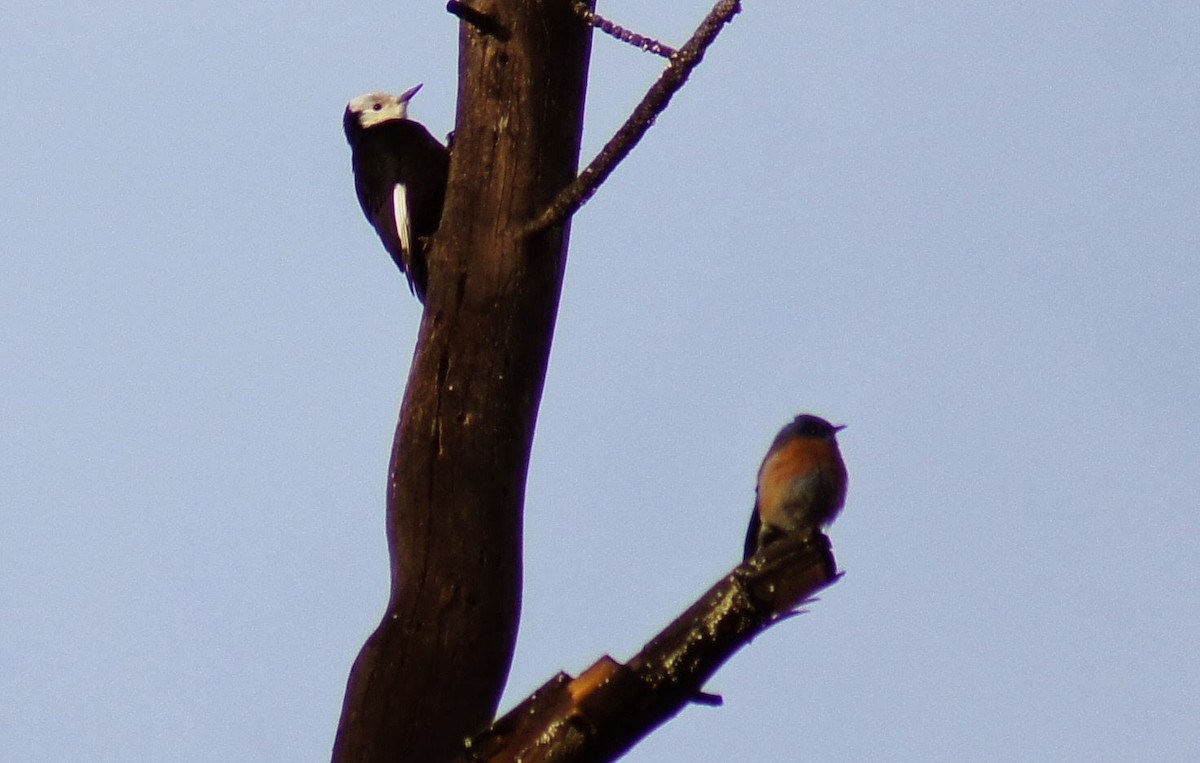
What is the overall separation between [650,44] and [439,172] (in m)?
2.63

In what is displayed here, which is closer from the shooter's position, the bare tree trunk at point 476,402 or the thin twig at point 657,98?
the bare tree trunk at point 476,402

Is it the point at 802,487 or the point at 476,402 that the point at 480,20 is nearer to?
the point at 476,402

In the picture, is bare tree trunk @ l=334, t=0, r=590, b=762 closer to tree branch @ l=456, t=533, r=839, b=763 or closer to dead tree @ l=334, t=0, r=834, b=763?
→ dead tree @ l=334, t=0, r=834, b=763

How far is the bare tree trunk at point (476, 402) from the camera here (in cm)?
342

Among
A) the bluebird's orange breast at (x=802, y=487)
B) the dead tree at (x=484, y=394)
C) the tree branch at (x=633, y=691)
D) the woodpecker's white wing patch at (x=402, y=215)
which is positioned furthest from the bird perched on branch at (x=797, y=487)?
the tree branch at (x=633, y=691)

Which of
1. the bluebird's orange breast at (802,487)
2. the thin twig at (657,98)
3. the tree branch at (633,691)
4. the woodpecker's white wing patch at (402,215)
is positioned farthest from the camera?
the woodpecker's white wing patch at (402,215)

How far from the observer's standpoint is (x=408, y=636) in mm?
3477

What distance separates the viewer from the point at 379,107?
7.57 m

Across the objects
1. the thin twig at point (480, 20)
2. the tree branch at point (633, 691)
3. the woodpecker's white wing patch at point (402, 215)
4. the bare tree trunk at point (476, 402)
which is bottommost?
the tree branch at point (633, 691)

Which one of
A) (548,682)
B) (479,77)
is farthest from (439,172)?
(548,682)

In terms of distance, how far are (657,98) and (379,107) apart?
13.6 feet

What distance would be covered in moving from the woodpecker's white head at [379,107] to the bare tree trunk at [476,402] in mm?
2878

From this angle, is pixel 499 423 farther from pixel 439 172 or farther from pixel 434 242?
pixel 439 172

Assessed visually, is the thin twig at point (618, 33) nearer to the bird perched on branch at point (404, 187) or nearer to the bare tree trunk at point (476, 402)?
the bare tree trunk at point (476, 402)
